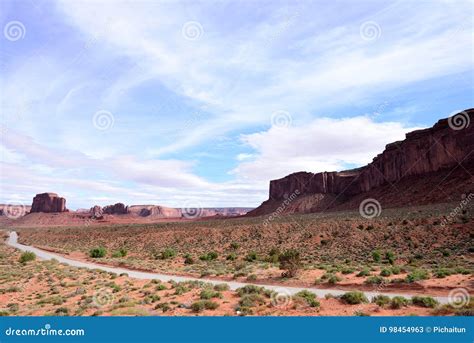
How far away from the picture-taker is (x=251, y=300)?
Result: 1538 centimetres

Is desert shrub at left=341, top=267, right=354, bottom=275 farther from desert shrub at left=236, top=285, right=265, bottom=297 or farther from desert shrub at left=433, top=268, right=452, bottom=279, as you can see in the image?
desert shrub at left=236, top=285, right=265, bottom=297

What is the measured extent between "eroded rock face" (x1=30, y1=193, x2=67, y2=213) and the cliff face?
148 meters

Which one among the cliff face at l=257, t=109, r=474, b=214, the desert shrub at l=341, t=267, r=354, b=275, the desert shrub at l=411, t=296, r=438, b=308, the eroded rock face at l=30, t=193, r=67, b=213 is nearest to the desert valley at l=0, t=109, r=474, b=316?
the desert shrub at l=411, t=296, r=438, b=308

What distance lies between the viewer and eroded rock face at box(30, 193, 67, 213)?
632ft

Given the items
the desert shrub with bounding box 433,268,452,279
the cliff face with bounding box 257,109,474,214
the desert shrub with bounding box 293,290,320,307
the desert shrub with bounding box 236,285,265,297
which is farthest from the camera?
the cliff face with bounding box 257,109,474,214

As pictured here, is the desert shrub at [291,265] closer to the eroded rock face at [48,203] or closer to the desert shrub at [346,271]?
the desert shrub at [346,271]

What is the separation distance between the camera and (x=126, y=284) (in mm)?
21625

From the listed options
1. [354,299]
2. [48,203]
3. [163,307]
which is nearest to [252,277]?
[163,307]

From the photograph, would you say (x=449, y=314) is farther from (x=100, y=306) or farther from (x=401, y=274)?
(x=100, y=306)

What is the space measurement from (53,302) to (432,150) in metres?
91.3

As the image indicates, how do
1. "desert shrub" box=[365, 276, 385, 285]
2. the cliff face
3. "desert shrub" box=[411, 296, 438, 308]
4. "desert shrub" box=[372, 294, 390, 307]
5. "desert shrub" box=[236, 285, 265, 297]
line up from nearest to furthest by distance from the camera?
"desert shrub" box=[411, 296, 438, 308] < "desert shrub" box=[372, 294, 390, 307] < "desert shrub" box=[236, 285, 265, 297] < "desert shrub" box=[365, 276, 385, 285] < the cliff face

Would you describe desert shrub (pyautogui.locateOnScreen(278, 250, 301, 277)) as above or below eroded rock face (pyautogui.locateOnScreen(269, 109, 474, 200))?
below

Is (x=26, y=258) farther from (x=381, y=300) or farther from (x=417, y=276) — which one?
(x=417, y=276)

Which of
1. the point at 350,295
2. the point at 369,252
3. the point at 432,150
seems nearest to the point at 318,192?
the point at 432,150
